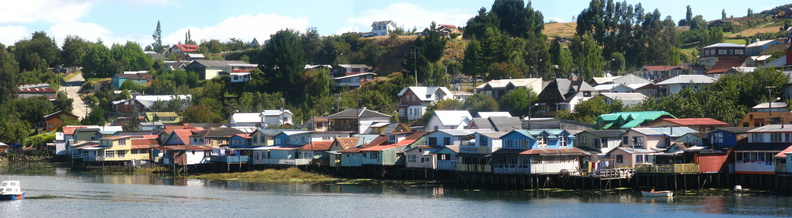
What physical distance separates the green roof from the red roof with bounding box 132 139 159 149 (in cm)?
4276

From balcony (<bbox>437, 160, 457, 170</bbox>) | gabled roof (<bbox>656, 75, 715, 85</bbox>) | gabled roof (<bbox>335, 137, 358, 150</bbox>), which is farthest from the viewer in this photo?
gabled roof (<bbox>656, 75, 715, 85</bbox>)

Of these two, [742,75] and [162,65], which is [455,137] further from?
[162,65]

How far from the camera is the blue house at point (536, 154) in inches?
2199

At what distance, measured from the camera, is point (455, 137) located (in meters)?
65.5

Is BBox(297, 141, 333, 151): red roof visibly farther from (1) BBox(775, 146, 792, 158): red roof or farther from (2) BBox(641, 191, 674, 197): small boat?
(1) BBox(775, 146, 792, 158): red roof

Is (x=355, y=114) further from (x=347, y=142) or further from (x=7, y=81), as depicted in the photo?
(x=7, y=81)

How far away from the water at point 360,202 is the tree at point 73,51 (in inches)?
3541

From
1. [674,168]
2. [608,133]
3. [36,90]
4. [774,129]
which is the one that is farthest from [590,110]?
[36,90]

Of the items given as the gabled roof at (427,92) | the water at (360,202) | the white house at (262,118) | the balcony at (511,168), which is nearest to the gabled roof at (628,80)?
the gabled roof at (427,92)

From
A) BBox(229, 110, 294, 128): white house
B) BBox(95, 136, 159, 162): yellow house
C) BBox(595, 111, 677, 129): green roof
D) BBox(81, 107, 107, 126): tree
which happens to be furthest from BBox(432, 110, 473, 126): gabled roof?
BBox(81, 107, 107, 126): tree

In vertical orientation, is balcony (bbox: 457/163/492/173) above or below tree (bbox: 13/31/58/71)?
below

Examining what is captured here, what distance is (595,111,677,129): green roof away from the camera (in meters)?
68.2

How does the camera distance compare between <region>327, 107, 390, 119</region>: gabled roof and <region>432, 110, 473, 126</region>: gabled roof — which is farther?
<region>327, 107, 390, 119</region>: gabled roof

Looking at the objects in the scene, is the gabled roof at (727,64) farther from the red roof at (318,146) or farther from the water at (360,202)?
the water at (360,202)
